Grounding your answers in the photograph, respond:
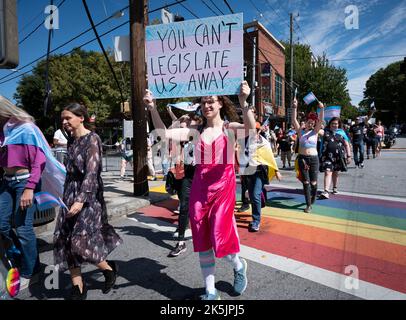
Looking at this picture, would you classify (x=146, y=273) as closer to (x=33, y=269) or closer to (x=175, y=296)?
(x=175, y=296)

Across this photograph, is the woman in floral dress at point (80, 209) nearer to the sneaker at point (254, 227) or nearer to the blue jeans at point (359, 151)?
the sneaker at point (254, 227)

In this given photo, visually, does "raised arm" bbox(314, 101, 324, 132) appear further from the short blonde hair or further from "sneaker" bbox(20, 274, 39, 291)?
"sneaker" bbox(20, 274, 39, 291)

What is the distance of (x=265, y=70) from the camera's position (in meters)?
26.1

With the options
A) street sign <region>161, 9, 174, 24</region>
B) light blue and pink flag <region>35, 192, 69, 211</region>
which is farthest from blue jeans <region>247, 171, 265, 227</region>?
street sign <region>161, 9, 174, 24</region>

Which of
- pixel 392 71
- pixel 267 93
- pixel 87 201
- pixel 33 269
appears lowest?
pixel 33 269

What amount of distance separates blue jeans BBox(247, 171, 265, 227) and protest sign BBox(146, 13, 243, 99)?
192 centimetres

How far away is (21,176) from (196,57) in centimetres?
214

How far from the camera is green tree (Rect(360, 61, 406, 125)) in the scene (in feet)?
179

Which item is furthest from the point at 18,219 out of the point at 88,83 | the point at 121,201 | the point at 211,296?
the point at 88,83

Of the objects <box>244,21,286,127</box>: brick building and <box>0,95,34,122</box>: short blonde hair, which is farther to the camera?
<box>244,21,286,127</box>: brick building

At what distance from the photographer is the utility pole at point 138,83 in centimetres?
603
